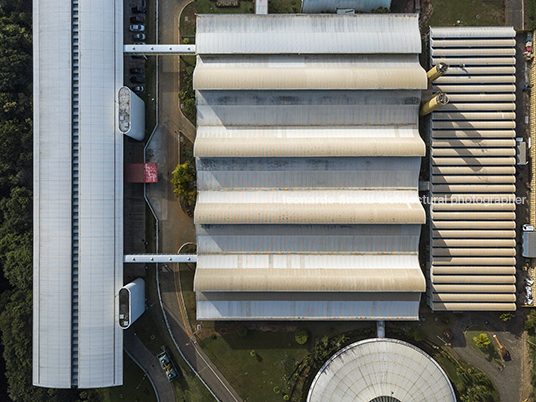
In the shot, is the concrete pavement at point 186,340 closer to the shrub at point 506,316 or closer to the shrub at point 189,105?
the shrub at point 189,105

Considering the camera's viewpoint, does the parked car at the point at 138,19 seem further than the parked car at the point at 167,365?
Yes

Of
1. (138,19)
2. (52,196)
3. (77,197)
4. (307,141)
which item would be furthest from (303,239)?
(138,19)

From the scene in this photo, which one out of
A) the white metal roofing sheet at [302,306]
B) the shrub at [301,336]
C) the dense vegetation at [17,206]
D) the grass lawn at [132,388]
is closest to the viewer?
the white metal roofing sheet at [302,306]

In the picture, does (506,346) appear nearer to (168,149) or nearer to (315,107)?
(315,107)

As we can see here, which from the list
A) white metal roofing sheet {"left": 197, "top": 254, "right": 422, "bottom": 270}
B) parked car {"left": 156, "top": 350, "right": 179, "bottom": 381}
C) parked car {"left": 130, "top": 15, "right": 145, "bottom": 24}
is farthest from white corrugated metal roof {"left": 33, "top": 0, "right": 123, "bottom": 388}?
white metal roofing sheet {"left": 197, "top": 254, "right": 422, "bottom": 270}

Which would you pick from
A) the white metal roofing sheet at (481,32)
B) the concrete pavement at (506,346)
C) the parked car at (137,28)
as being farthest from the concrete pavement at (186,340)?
the white metal roofing sheet at (481,32)

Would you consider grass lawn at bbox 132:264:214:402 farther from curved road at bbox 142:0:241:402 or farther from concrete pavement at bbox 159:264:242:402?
curved road at bbox 142:0:241:402
